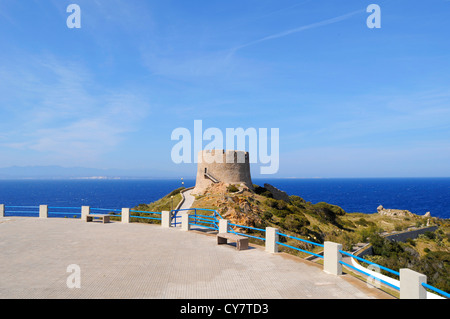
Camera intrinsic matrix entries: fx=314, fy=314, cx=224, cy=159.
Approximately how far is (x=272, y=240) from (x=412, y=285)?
5545 millimetres

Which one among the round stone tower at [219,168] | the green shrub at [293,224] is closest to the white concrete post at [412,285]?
the green shrub at [293,224]

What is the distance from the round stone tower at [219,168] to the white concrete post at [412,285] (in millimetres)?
37533

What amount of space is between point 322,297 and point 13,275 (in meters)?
8.38

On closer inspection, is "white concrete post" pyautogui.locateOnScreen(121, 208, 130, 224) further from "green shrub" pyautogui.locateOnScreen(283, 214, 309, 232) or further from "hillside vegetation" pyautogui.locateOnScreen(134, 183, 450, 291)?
"green shrub" pyautogui.locateOnScreen(283, 214, 309, 232)

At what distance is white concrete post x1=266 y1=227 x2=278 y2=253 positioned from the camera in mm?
11727

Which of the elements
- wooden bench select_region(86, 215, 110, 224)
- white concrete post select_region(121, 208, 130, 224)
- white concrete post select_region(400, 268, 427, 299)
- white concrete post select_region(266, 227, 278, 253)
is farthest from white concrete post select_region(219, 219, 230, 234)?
wooden bench select_region(86, 215, 110, 224)

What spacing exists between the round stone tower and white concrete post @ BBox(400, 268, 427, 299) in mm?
37533

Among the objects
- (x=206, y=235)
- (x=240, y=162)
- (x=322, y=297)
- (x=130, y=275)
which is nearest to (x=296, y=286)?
(x=322, y=297)

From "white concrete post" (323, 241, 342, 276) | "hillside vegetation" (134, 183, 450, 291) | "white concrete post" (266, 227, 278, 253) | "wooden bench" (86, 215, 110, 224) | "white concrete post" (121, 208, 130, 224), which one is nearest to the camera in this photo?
"white concrete post" (323, 241, 342, 276)

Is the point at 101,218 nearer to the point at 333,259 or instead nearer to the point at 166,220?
the point at 166,220

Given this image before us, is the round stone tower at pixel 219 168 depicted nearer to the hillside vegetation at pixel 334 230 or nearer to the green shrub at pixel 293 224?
the hillside vegetation at pixel 334 230

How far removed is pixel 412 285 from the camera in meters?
6.76

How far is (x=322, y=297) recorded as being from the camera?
24.1 feet
